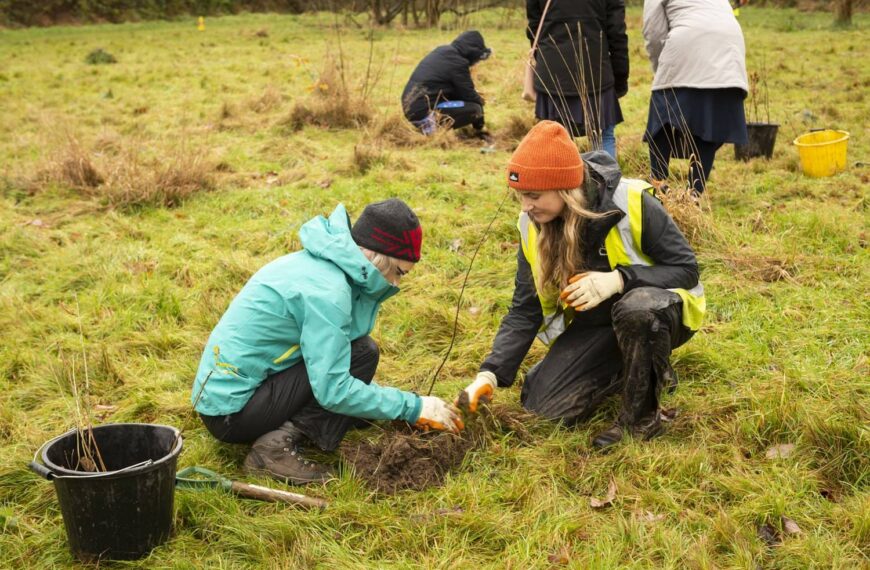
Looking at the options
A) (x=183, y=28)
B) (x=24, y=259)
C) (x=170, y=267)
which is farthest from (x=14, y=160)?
(x=183, y=28)

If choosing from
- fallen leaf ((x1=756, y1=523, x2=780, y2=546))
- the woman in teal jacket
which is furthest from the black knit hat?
fallen leaf ((x1=756, y1=523, x2=780, y2=546))

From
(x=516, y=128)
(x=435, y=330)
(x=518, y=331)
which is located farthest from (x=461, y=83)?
(x=518, y=331)

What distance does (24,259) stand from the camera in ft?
19.0

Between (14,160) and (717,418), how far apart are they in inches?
297

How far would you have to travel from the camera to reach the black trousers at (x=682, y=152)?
5626 millimetres

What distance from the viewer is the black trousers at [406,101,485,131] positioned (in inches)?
347

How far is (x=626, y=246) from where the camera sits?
3334 mm

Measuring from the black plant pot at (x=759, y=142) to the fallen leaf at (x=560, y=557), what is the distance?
5335 mm

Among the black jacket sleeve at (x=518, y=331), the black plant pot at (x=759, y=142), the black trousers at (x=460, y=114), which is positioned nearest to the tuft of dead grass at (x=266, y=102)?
the black trousers at (x=460, y=114)

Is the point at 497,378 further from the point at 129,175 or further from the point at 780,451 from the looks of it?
the point at 129,175

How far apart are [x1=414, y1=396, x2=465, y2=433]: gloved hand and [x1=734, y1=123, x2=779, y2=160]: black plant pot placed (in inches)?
193

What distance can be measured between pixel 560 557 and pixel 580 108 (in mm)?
4074

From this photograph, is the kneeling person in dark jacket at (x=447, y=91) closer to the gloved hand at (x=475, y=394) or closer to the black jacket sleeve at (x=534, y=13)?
the black jacket sleeve at (x=534, y=13)

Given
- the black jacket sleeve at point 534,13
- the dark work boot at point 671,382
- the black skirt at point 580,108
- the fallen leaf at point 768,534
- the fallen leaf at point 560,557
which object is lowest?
the fallen leaf at point 560,557
